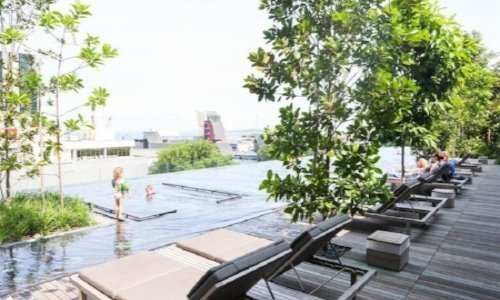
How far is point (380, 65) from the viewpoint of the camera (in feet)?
14.6

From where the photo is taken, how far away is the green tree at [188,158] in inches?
2589

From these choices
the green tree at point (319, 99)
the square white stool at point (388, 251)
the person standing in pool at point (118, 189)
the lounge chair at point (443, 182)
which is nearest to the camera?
the green tree at point (319, 99)

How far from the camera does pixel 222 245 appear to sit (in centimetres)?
464

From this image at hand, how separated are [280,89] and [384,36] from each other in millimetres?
1498

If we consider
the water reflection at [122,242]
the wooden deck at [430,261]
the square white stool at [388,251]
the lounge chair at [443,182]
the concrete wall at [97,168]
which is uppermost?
the lounge chair at [443,182]

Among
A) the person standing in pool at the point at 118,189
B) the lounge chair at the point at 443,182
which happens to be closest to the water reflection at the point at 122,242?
the person standing in pool at the point at 118,189

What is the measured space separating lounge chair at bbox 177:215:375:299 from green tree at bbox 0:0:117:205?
5.04 m

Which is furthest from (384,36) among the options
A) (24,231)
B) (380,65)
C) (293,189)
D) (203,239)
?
(24,231)

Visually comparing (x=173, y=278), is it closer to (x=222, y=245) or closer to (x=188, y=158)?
(x=222, y=245)

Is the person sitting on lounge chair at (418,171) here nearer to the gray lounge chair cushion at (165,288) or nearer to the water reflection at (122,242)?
the water reflection at (122,242)

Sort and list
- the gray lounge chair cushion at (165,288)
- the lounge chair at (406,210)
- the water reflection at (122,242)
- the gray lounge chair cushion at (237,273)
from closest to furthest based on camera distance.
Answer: the gray lounge chair cushion at (237,273) → the gray lounge chair cushion at (165,288) → the lounge chair at (406,210) → the water reflection at (122,242)

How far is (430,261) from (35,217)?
7624 millimetres

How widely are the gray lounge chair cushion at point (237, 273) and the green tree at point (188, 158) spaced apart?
63.0 m

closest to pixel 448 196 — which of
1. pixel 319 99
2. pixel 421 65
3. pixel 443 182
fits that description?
pixel 443 182
